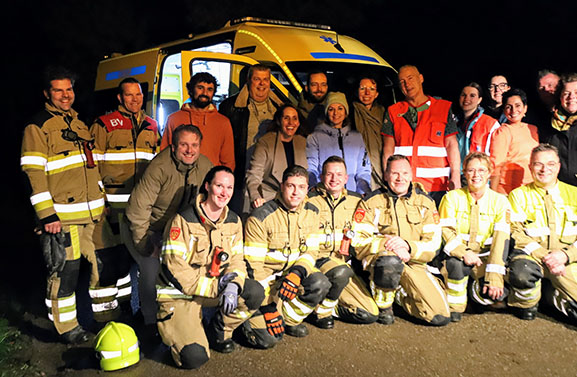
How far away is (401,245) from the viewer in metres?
5.00

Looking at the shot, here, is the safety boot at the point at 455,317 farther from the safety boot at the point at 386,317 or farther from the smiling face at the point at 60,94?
the smiling face at the point at 60,94

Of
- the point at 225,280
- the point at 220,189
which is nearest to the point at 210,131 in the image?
the point at 220,189

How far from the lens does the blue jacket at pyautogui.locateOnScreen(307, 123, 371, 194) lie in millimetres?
5531

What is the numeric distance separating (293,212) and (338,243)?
0.57 metres

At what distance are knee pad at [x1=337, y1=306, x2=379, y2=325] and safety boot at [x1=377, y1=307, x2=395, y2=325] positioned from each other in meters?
0.05

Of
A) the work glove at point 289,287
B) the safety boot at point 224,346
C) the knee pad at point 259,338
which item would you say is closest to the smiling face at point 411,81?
the work glove at point 289,287

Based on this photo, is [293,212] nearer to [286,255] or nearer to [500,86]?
[286,255]

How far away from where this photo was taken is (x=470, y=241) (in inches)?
208

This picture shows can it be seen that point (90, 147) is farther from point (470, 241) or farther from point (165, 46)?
point (165, 46)

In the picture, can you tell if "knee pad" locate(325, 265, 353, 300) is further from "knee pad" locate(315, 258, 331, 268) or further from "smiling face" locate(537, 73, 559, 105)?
"smiling face" locate(537, 73, 559, 105)

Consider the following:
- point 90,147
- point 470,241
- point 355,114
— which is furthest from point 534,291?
point 90,147

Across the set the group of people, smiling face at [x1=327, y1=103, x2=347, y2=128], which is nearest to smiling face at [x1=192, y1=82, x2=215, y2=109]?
the group of people

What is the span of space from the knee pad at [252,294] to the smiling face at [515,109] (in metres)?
3.29

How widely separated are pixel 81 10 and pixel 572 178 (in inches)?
660
